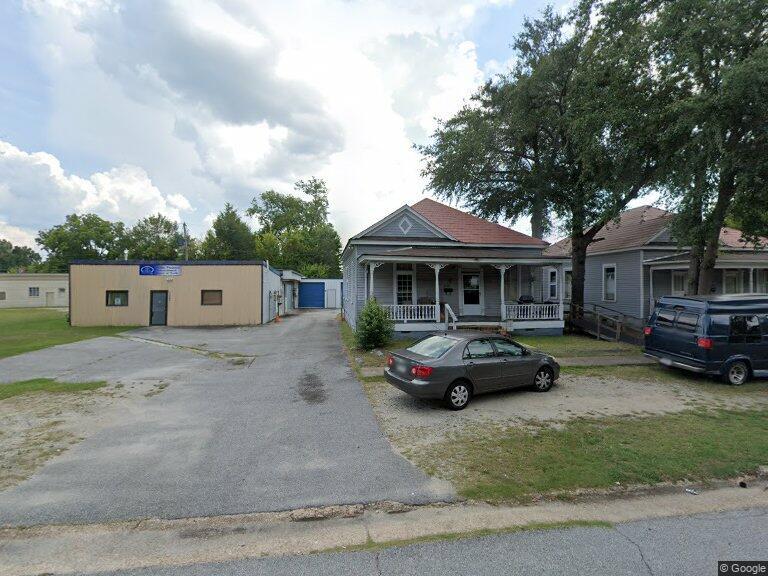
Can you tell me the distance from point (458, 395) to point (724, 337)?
7.15m

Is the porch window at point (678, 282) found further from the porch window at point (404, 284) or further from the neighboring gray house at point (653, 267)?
the porch window at point (404, 284)

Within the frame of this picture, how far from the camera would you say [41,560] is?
10.6ft

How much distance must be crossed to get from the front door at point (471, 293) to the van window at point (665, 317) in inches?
337

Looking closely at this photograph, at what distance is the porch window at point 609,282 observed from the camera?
21.4 m

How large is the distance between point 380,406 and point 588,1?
19.2m

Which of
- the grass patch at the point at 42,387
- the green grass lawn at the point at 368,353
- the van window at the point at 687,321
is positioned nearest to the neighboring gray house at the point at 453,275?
the green grass lawn at the point at 368,353

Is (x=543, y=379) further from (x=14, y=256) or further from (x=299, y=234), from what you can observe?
(x=14, y=256)

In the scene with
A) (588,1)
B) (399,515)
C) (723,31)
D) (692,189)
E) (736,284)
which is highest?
(588,1)

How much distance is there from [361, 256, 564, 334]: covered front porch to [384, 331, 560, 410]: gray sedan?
769cm

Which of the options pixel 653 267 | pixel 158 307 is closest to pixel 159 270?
pixel 158 307

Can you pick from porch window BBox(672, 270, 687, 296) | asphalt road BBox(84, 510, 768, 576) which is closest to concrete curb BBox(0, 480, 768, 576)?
asphalt road BBox(84, 510, 768, 576)

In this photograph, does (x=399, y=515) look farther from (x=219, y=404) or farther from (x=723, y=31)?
(x=723, y=31)

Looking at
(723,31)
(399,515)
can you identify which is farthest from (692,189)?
(399,515)

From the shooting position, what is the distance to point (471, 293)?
61.7 ft
